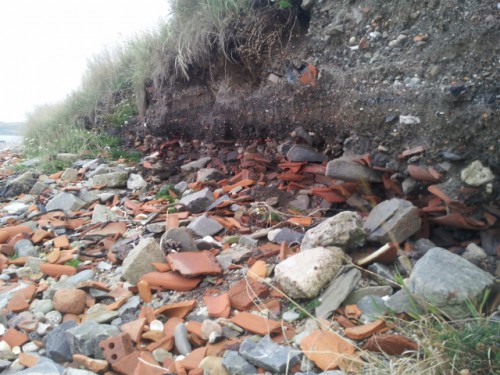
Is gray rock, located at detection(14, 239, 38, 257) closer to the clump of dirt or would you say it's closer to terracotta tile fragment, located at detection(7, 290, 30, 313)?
terracotta tile fragment, located at detection(7, 290, 30, 313)

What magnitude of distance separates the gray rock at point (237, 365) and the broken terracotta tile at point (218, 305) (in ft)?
1.30

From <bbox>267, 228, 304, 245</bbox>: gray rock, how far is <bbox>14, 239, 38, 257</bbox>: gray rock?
200cm

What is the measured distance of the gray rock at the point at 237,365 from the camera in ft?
6.59

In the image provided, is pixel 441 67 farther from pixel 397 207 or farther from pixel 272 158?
pixel 272 158

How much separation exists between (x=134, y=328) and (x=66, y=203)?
283cm

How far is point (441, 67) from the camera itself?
2.96m

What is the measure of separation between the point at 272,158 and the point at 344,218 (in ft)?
5.72

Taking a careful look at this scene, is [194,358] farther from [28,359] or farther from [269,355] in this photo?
[28,359]

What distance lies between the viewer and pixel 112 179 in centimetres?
549

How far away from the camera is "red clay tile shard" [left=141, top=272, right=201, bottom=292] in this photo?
2.85 m

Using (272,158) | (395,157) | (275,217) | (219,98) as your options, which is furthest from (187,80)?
(395,157)

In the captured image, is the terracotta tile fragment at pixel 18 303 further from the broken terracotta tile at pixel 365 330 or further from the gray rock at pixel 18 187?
the gray rock at pixel 18 187

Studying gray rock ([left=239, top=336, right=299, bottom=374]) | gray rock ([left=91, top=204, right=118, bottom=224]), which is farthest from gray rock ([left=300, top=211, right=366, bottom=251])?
gray rock ([left=91, top=204, right=118, bottom=224])

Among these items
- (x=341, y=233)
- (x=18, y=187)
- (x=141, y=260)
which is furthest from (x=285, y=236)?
(x=18, y=187)
